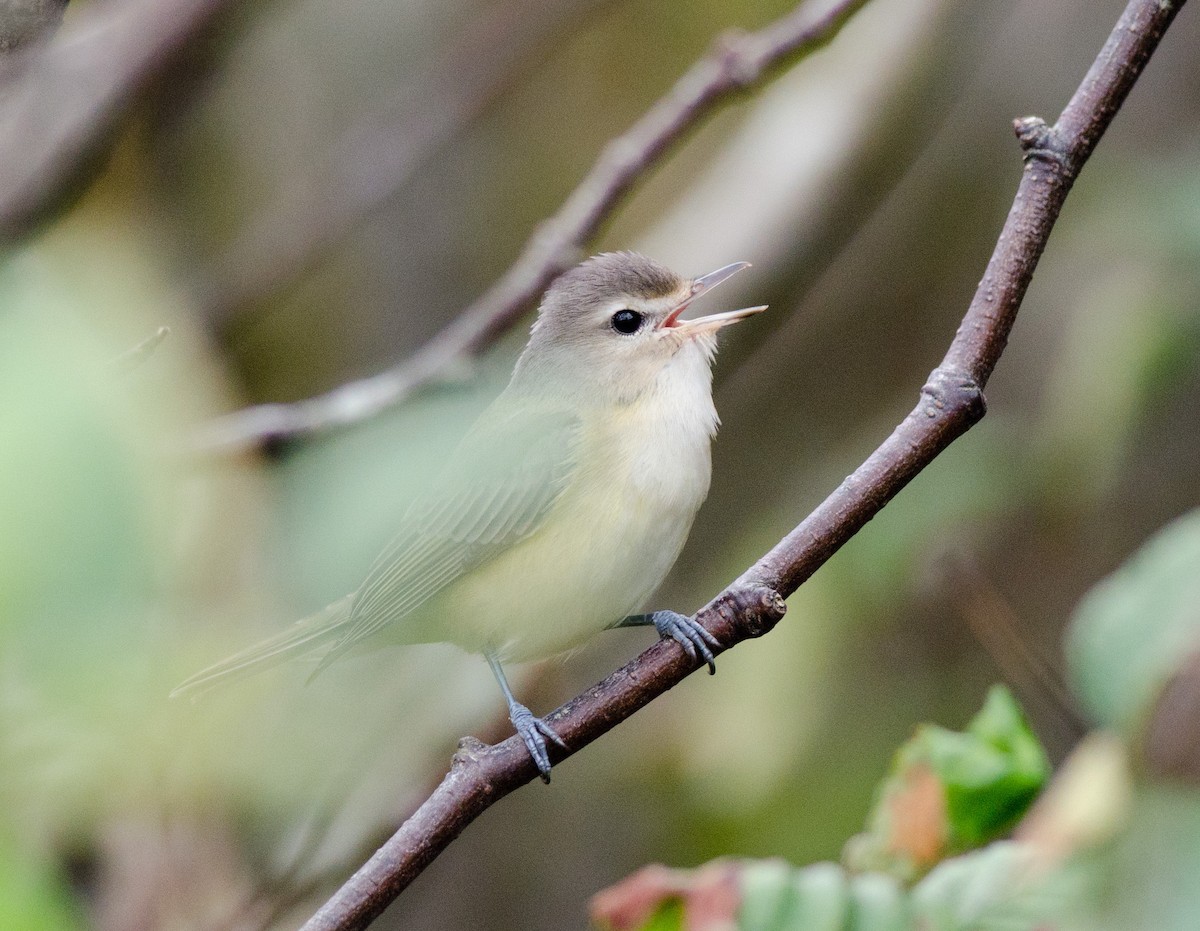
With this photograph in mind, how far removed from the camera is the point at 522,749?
2.02 m

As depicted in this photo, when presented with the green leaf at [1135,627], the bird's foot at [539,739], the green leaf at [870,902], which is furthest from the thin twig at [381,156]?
the green leaf at [1135,627]

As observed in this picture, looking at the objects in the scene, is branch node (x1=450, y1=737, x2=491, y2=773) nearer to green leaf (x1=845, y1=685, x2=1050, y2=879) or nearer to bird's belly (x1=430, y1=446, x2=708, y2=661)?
green leaf (x1=845, y1=685, x2=1050, y2=879)

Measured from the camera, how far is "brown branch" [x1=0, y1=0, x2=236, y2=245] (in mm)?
3113

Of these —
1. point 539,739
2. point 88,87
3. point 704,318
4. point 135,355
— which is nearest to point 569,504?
point 704,318

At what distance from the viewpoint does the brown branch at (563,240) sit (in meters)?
3.25

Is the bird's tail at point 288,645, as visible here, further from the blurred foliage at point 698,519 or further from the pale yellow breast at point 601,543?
the pale yellow breast at point 601,543

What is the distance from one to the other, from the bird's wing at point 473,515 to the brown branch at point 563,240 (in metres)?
0.34

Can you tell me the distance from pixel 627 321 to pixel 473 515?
2.07 ft

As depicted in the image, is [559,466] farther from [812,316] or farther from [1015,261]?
[812,316]

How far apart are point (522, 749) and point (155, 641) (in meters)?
→ 0.68

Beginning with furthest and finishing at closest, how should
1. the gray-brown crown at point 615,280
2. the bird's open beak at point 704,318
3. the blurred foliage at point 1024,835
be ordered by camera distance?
1. the gray-brown crown at point 615,280
2. the bird's open beak at point 704,318
3. the blurred foliage at point 1024,835

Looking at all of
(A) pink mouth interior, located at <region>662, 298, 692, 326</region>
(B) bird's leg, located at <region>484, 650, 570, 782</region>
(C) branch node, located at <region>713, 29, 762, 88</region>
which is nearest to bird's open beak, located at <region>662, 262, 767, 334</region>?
(A) pink mouth interior, located at <region>662, 298, 692, 326</region>

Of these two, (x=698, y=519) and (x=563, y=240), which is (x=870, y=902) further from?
(x=698, y=519)

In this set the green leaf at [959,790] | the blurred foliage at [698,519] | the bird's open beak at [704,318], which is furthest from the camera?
the bird's open beak at [704,318]
